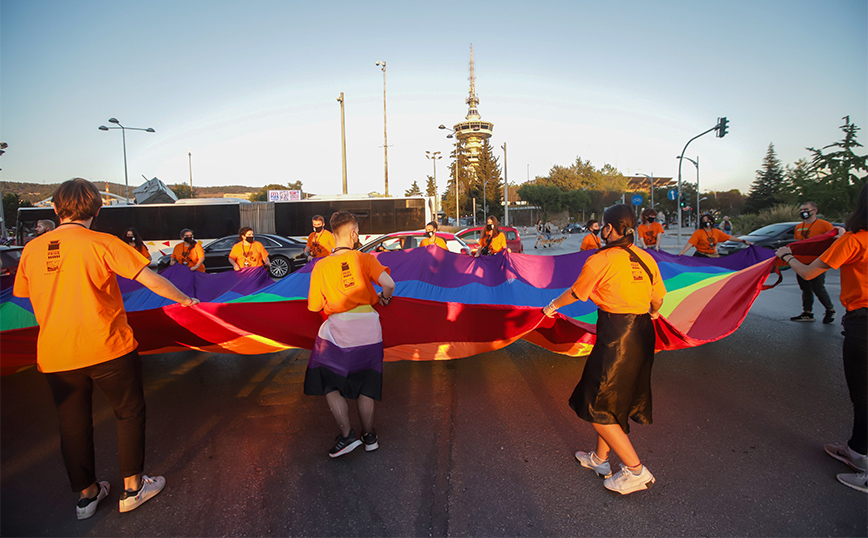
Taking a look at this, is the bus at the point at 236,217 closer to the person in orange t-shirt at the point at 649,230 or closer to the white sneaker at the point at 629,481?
the person in orange t-shirt at the point at 649,230

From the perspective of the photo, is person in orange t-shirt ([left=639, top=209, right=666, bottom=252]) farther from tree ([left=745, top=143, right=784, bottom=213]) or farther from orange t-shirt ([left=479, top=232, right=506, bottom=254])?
tree ([left=745, top=143, right=784, bottom=213])

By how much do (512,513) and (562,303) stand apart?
1330 millimetres

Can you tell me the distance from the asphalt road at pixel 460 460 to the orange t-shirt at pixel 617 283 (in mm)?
1236

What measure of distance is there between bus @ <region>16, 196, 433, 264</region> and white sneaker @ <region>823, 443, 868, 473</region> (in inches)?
680

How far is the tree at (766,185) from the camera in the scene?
176 ft

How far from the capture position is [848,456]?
3.08m

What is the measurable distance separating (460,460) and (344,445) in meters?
0.88

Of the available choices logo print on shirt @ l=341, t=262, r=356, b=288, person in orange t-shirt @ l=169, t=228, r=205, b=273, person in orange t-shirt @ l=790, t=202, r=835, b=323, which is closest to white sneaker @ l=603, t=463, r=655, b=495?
logo print on shirt @ l=341, t=262, r=356, b=288

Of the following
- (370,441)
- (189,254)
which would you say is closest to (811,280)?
(370,441)

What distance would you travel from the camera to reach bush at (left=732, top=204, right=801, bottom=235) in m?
27.3

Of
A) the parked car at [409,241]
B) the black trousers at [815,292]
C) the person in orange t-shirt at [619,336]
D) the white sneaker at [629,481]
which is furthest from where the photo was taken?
the parked car at [409,241]

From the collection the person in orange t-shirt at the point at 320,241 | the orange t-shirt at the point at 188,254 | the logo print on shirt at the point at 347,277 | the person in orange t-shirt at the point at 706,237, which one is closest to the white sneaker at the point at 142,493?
the logo print on shirt at the point at 347,277

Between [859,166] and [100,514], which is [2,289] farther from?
[859,166]

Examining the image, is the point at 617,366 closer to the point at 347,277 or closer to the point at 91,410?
the point at 347,277
